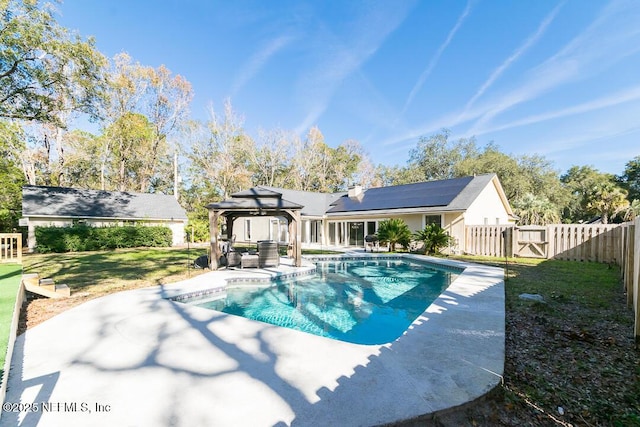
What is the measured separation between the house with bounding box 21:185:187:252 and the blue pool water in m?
18.0

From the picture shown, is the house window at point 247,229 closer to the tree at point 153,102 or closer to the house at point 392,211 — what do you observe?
the house at point 392,211

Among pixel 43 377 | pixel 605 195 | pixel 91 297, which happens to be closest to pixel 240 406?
pixel 43 377

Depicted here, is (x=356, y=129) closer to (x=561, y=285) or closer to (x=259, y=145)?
(x=259, y=145)

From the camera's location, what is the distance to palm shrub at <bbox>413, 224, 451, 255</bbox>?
16453mm

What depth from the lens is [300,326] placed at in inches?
243

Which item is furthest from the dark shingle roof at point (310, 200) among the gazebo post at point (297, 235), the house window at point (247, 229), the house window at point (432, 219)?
the gazebo post at point (297, 235)

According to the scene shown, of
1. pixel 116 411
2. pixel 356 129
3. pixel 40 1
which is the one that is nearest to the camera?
pixel 116 411

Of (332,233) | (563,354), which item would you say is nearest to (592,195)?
(332,233)

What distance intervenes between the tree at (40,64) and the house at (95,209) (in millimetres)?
7839

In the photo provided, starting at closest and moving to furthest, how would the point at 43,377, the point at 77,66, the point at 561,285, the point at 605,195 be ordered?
the point at 43,377 → the point at 561,285 → the point at 77,66 → the point at 605,195

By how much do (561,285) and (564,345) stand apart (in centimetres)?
513

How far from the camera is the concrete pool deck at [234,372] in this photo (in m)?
2.62

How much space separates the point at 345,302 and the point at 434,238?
1051 centimetres

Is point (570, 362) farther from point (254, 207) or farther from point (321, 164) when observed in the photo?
point (321, 164)
